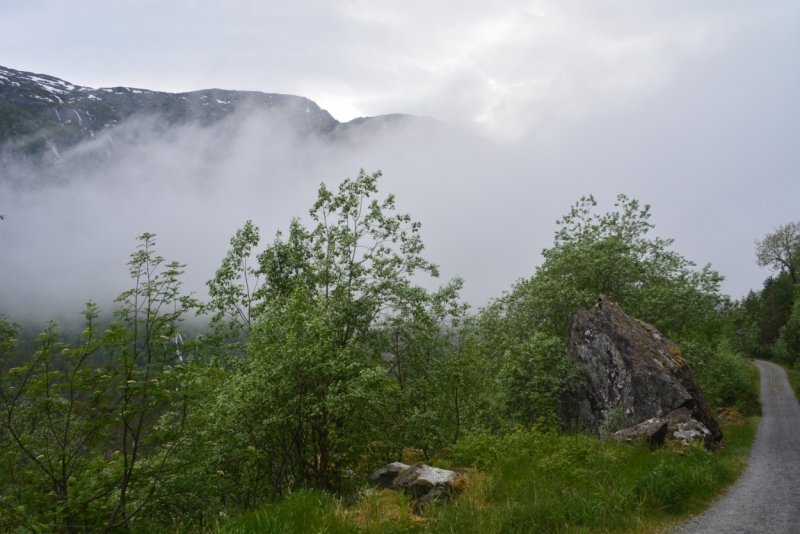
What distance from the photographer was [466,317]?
21.1 metres

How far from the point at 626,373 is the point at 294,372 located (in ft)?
41.6

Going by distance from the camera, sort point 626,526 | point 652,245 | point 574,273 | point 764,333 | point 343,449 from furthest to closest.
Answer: point 764,333, point 652,245, point 574,273, point 343,449, point 626,526

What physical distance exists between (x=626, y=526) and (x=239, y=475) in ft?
37.6

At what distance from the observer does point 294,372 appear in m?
12.1

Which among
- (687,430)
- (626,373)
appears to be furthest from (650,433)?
(626,373)

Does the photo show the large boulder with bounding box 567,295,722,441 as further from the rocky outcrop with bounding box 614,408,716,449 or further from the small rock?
the small rock

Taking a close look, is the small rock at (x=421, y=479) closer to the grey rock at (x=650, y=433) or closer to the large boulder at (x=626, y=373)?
the grey rock at (x=650, y=433)

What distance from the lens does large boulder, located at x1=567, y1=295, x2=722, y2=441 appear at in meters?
16.4

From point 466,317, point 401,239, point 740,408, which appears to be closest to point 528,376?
point 466,317

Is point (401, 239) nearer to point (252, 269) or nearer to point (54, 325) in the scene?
point (252, 269)

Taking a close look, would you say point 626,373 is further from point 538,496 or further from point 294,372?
point 294,372

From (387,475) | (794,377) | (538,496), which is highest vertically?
(794,377)

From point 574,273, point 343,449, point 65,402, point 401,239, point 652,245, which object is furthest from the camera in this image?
point 652,245

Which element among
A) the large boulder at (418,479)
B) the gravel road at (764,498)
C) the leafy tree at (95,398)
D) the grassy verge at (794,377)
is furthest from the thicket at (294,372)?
the grassy verge at (794,377)
